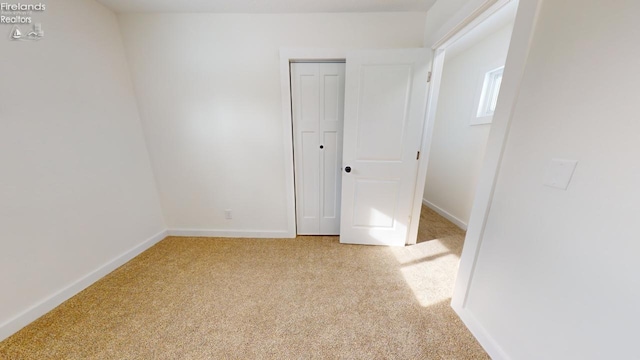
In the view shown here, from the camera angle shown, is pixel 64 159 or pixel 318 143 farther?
pixel 318 143

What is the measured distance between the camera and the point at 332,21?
1.73 m

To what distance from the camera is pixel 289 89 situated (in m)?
1.85

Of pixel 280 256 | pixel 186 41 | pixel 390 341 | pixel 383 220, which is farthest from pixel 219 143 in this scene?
pixel 390 341

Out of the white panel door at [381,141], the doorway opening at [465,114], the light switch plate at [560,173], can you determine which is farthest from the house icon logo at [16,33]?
the doorway opening at [465,114]

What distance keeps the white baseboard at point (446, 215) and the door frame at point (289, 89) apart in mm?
2269

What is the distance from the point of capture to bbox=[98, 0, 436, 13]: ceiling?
1581mm

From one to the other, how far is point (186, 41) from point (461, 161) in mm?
3530

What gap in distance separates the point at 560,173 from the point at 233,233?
2667 millimetres

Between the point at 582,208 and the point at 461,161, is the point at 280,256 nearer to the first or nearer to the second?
the point at 582,208

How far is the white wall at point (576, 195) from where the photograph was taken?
0.62m

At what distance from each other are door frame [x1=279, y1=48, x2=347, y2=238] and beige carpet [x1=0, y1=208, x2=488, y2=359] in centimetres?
72

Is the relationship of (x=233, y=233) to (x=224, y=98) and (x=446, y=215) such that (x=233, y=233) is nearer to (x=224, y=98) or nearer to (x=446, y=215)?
(x=224, y=98)

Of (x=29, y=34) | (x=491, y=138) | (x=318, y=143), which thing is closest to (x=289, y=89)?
(x=318, y=143)

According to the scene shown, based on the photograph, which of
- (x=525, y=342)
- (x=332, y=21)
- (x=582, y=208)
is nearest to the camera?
(x=582, y=208)
